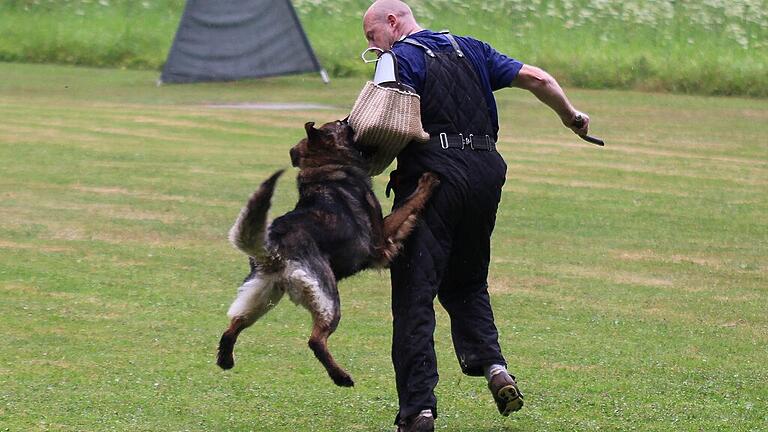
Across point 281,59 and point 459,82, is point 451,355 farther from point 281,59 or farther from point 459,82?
point 281,59

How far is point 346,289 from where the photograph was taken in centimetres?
893

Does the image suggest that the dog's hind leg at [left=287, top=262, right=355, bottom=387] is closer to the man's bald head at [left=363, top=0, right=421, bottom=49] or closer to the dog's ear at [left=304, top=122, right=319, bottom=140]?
the dog's ear at [left=304, top=122, right=319, bottom=140]

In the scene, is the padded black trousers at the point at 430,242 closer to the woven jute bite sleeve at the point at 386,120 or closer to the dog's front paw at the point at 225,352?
the woven jute bite sleeve at the point at 386,120

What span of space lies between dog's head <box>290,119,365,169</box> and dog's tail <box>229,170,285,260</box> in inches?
20.5

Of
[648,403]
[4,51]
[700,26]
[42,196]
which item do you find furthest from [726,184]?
[4,51]

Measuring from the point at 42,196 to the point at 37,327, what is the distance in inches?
205

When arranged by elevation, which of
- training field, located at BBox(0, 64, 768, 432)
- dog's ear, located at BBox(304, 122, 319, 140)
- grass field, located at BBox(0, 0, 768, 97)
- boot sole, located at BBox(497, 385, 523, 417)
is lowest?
grass field, located at BBox(0, 0, 768, 97)

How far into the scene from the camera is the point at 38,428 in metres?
5.34

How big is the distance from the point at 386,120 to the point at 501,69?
0.71 m

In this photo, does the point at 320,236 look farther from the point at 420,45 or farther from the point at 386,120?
the point at 420,45

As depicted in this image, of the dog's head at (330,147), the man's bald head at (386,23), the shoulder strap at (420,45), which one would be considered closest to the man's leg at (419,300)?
the dog's head at (330,147)

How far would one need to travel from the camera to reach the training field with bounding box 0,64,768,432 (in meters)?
5.93

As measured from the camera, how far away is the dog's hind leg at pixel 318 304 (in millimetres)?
5000

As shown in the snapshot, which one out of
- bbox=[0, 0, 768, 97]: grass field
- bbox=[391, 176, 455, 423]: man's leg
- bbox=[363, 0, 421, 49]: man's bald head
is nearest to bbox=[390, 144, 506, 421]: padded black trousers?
bbox=[391, 176, 455, 423]: man's leg
